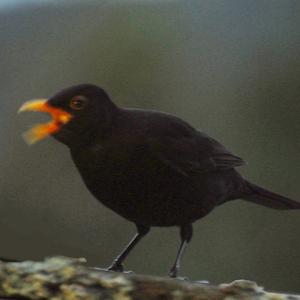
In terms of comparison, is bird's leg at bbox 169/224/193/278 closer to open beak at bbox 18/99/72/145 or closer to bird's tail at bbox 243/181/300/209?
bird's tail at bbox 243/181/300/209

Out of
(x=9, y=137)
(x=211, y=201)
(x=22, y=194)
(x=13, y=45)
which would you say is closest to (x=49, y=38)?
(x=13, y=45)

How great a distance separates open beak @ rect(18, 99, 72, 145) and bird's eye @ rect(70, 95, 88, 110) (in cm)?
2

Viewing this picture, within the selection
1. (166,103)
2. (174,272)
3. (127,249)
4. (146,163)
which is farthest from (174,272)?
(166,103)

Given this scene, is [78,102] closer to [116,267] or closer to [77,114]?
[77,114]

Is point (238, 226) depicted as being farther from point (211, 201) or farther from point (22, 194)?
point (22, 194)

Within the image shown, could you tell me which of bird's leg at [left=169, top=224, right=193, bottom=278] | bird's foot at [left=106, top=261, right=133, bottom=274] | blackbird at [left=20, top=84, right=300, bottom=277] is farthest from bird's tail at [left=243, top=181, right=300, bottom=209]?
bird's foot at [left=106, top=261, right=133, bottom=274]

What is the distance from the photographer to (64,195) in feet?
Answer: 4.69

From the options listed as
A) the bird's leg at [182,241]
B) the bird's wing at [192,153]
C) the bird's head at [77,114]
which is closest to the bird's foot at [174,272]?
the bird's leg at [182,241]

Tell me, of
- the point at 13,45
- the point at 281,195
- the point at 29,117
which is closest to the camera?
the point at 281,195

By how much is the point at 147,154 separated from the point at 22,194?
0.31 metres

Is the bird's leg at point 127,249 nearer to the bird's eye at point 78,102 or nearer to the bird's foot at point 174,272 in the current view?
the bird's foot at point 174,272

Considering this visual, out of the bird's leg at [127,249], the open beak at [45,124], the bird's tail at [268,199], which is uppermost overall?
the open beak at [45,124]

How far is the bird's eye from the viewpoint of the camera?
133 cm

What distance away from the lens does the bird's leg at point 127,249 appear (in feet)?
4.46
